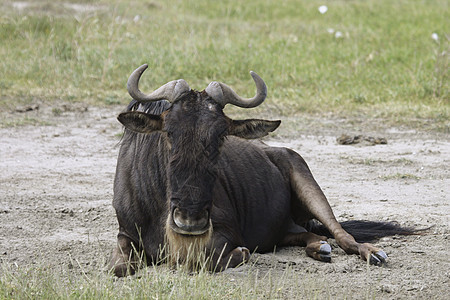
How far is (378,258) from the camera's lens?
571 cm

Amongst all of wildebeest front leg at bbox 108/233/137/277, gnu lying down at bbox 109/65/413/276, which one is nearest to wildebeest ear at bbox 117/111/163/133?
gnu lying down at bbox 109/65/413/276

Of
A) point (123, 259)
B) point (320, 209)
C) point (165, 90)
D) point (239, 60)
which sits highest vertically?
point (165, 90)

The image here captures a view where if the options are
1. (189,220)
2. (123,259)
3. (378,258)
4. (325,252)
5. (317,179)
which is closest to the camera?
(189,220)

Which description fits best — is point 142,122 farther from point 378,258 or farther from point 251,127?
point 378,258

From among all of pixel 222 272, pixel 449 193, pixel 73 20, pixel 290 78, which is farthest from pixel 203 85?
pixel 222 272

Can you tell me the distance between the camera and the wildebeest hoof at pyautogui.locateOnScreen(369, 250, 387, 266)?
5691 mm

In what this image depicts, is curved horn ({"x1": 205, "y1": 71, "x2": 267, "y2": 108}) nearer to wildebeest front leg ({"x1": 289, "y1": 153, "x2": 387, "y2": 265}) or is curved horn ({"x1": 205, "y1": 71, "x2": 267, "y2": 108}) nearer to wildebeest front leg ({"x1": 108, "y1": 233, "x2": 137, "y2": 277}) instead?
wildebeest front leg ({"x1": 108, "y1": 233, "x2": 137, "y2": 277})

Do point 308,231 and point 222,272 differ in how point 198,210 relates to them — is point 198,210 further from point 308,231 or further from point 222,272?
point 308,231

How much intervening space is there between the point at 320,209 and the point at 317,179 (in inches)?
79.1

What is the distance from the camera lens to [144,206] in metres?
5.74

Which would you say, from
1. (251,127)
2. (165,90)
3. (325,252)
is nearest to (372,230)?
(325,252)

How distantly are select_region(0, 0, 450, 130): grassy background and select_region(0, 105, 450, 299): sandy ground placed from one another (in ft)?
3.21

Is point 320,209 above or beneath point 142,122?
beneath

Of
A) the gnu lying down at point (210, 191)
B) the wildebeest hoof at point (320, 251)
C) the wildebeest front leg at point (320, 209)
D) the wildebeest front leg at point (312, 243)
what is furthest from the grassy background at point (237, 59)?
the wildebeest hoof at point (320, 251)
